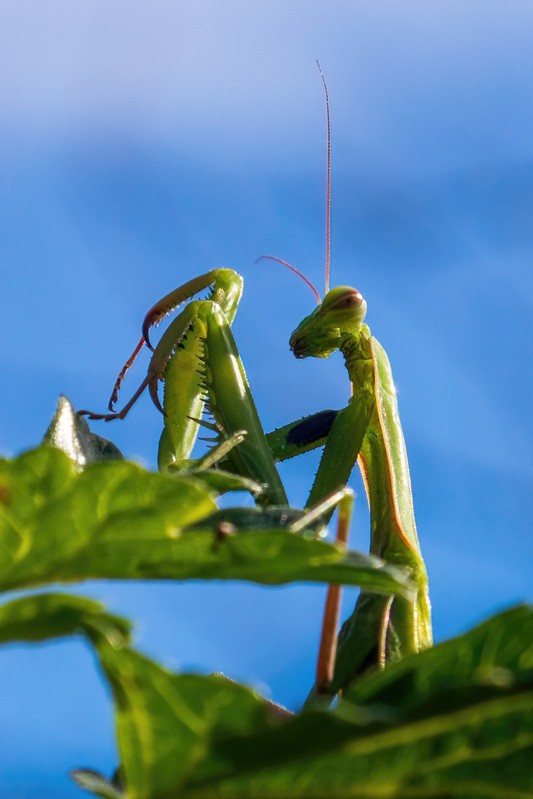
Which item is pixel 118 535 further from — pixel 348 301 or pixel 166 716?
pixel 348 301

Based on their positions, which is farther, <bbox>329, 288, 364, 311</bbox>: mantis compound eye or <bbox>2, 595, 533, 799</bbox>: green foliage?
<bbox>329, 288, 364, 311</bbox>: mantis compound eye

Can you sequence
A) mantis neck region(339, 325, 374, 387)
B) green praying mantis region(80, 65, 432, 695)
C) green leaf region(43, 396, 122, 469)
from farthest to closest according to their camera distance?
1. mantis neck region(339, 325, 374, 387)
2. green praying mantis region(80, 65, 432, 695)
3. green leaf region(43, 396, 122, 469)

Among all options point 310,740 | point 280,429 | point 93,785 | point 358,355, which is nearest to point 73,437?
point 93,785

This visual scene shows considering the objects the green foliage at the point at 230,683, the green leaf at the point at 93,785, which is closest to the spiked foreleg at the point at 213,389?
the green leaf at the point at 93,785

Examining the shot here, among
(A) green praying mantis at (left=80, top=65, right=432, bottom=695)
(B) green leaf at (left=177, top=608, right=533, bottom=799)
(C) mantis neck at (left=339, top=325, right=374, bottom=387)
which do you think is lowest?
(B) green leaf at (left=177, top=608, right=533, bottom=799)

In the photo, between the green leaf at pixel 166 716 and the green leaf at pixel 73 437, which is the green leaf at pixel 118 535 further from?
the green leaf at pixel 73 437

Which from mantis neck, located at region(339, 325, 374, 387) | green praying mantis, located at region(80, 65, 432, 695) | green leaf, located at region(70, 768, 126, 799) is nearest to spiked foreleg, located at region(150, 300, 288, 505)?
green praying mantis, located at region(80, 65, 432, 695)

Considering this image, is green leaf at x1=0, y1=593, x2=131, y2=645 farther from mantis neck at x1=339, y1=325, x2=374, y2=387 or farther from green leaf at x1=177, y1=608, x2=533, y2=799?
mantis neck at x1=339, y1=325, x2=374, y2=387

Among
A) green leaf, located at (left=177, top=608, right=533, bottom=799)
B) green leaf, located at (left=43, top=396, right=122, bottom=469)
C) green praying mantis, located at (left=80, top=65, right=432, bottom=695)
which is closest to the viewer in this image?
green leaf, located at (left=177, top=608, right=533, bottom=799)
